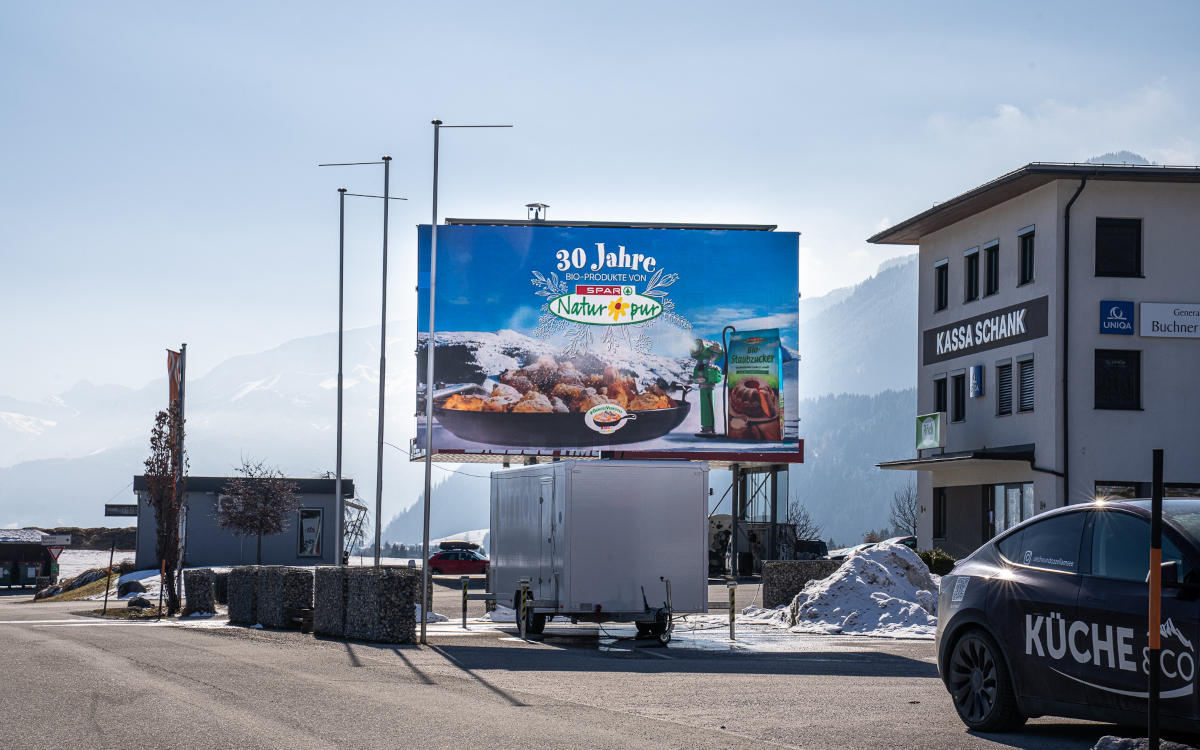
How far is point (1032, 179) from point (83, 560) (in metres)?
62.4

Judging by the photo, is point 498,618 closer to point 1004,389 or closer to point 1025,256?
point 1004,389

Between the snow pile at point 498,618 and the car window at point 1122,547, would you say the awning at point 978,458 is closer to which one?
the snow pile at point 498,618

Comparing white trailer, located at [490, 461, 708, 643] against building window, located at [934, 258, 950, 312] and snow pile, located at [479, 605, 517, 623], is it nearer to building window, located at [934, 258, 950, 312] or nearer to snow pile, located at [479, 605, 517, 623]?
snow pile, located at [479, 605, 517, 623]

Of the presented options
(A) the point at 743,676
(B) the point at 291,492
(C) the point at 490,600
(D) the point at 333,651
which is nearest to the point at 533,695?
(A) the point at 743,676

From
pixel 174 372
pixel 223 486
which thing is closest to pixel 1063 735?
pixel 174 372

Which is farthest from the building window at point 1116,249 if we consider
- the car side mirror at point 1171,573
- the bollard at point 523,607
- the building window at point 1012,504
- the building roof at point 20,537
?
the building roof at point 20,537

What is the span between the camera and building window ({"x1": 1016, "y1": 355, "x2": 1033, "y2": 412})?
35125 mm

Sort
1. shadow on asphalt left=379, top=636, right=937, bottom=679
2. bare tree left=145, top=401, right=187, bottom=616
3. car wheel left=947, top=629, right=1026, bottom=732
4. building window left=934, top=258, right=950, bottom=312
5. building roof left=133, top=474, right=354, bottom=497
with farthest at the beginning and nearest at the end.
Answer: building roof left=133, top=474, right=354, bottom=497
building window left=934, top=258, right=950, bottom=312
bare tree left=145, top=401, right=187, bottom=616
shadow on asphalt left=379, top=636, right=937, bottom=679
car wheel left=947, top=629, right=1026, bottom=732

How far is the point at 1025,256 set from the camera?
118 feet

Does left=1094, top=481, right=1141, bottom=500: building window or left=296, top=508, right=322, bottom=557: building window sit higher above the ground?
left=1094, top=481, right=1141, bottom=500: building window

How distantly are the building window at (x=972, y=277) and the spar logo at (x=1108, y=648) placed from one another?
3103 cm

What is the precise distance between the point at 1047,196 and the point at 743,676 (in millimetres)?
24235

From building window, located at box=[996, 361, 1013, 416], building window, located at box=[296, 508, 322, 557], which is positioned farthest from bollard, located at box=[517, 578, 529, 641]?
building window, located at box=[296, 508, 322, 557]

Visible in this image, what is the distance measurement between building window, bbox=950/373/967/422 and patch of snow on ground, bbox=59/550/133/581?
42.3 m
